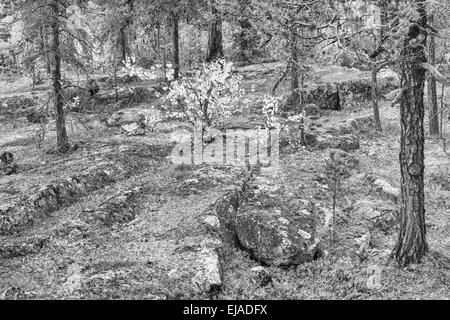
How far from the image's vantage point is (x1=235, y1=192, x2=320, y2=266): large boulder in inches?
418

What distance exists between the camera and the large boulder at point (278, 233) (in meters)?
10.6

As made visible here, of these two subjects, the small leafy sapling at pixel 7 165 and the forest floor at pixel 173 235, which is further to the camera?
the small leafy sapling at pixel 7 165

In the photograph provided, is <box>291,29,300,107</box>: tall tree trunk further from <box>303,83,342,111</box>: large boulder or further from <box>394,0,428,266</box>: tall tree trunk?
<box>394,0,428,266</box>: tall tree trunk

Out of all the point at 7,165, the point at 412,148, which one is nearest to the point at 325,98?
the point at 412,148

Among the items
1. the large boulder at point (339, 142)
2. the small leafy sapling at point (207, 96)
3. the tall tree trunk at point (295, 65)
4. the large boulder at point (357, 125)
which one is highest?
the tall tree trunk at point (295, 65)

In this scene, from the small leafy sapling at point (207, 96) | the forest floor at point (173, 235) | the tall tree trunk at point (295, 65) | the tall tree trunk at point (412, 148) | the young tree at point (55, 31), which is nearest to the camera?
the tall tree trunk at point (412, 148)

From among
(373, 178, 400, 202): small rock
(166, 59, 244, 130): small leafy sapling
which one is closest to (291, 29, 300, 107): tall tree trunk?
(166, 59, 244, 130): small leafy sapling

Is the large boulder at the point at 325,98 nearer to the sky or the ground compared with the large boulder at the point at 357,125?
nearer to the sky

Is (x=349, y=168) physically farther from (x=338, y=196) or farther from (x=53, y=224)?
(x=53, y=224)

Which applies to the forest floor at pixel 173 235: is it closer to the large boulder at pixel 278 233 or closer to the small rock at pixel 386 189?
the small rock at pixel 386 189

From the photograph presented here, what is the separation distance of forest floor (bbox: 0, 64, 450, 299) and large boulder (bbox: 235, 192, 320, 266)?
1.00 feet

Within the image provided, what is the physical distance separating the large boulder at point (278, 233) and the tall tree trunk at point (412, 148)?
221 centimetres

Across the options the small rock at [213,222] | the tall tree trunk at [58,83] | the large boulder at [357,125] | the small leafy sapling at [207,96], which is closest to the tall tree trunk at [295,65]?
the small leafy sapling at [207,96]

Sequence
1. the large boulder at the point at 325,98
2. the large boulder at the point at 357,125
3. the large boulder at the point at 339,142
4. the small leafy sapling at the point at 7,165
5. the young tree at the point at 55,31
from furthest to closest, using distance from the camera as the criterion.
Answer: the large boulder at the point at 325,98 → the large boulder at the point at 357,125 → the large boulder at the point at 339,142 → the young tree at the point at 55,31 → the small leafy sapling at the point at 7,165
